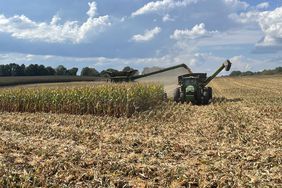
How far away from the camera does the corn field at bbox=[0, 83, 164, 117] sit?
55.8ft

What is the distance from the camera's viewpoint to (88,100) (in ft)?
57.9

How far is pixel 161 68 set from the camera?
1030 inches

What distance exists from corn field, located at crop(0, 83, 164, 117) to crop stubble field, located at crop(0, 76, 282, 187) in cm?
239

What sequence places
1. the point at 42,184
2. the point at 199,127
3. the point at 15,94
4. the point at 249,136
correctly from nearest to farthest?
the point at 42,184
the point at 249,136
the point at 199,127
the point at 15,94

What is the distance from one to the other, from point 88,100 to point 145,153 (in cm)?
908

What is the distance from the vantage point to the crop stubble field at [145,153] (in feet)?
22.2

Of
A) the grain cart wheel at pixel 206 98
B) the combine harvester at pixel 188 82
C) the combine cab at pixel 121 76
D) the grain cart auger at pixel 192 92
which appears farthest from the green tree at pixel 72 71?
the grain cart wheel at pixel 206 98

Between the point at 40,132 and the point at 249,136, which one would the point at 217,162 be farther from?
the point at 40,132

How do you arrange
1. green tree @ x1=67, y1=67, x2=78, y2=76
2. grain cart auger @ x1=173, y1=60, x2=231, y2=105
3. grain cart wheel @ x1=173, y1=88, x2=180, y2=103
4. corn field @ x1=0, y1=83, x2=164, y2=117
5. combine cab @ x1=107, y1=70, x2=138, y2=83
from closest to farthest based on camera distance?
corn field @ x1=0, y1=83, x2=164, y2=117 → grain cart auger @ x1=173, y1=60, x2=231, y2=105 → grain cart wheel @ x1=173, y1=88, x2=180, y2=103 → combine cab @ x1=107, y1=70, x2=138, y2=83 → green tree @ x1=67, y1=67, x2=78, y2=76

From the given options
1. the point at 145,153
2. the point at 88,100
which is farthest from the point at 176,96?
the point at 145,153

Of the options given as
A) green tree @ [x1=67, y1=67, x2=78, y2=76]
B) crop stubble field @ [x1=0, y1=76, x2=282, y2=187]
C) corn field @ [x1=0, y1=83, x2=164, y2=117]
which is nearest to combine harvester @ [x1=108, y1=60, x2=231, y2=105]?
corn field @ [x1=0, y1=83, x2=164, y2=117]

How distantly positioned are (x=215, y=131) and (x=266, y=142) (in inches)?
81.8

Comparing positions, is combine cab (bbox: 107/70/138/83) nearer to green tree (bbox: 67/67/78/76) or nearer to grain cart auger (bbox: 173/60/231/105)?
grain cart auger (bbox: 173/60/231/105)

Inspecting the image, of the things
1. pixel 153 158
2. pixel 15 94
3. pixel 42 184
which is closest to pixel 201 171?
pixel 153 158
